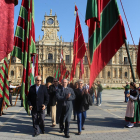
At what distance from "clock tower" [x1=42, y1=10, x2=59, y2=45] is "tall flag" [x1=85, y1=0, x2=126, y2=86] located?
37741 mm

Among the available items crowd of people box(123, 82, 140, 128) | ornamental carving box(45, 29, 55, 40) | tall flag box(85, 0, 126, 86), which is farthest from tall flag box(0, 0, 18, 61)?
ornamental carving box(45, 29, 55, 40)

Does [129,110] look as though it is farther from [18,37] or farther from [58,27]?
[58,27]

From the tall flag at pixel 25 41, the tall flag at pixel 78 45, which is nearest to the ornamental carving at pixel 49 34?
the tall flag at pixel 78 45

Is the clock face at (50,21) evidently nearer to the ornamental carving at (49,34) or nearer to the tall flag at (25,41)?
the ornamental carving at (49,34)

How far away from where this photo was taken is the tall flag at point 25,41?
5801 millimetres

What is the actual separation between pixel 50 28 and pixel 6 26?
40203 mm

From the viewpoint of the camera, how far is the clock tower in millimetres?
42375

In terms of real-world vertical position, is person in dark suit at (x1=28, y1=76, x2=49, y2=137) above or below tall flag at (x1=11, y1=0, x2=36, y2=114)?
below

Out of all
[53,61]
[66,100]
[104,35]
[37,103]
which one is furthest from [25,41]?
[53,61]

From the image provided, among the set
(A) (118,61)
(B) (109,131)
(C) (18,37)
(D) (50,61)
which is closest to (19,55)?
(C) (18,37)

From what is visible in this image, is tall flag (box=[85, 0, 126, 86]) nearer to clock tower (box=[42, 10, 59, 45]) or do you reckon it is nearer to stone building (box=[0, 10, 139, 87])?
stone building (box=[0, 10, 139, 87])

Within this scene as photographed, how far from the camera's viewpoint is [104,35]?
577cm

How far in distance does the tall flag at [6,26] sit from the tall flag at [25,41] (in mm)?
2440

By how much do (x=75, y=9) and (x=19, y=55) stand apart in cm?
766
